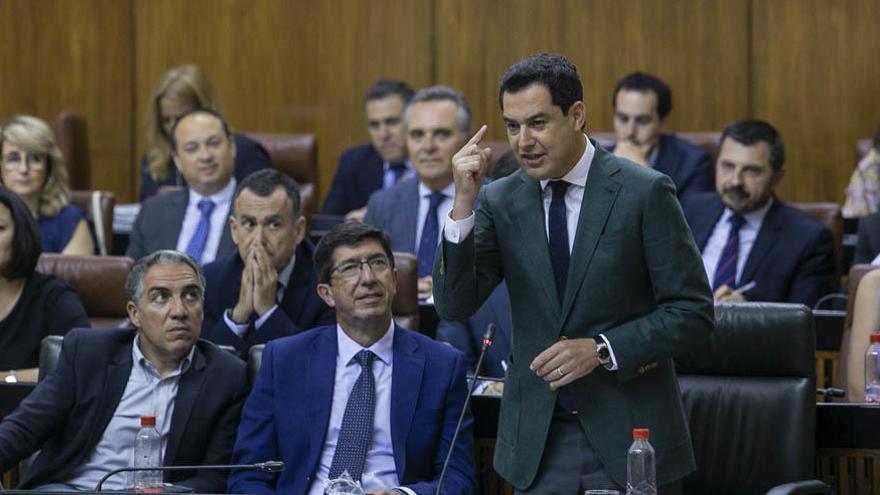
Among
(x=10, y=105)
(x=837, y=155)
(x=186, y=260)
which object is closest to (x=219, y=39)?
(x=10, y=105)

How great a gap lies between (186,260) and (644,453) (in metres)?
1.59

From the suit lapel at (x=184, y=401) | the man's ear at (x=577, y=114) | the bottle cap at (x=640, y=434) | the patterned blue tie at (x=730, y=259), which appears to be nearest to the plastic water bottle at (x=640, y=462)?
the bottle cap at (x=640, y=434)

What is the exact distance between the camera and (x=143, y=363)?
3637mm

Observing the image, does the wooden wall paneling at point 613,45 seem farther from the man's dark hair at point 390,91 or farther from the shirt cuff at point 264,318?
the shirt cuff at point 264,318

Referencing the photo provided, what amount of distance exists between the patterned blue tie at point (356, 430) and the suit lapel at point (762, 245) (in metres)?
2.00

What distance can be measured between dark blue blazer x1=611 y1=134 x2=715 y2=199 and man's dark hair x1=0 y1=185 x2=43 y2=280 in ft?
8.30

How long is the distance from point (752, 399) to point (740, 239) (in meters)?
1.89

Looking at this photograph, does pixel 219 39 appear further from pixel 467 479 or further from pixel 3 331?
pixel 467 479

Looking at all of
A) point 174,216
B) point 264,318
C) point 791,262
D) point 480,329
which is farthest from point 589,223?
point 174,216

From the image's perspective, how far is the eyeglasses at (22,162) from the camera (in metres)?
5.55

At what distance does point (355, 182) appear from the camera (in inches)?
254

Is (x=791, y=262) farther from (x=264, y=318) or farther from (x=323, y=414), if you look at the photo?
(x=323, y=414)

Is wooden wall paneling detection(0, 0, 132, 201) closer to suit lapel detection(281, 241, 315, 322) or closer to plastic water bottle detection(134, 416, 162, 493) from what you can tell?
suit lapel detection(281, 241, 315, 322)

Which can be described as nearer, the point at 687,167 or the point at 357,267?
the point at 357,267
